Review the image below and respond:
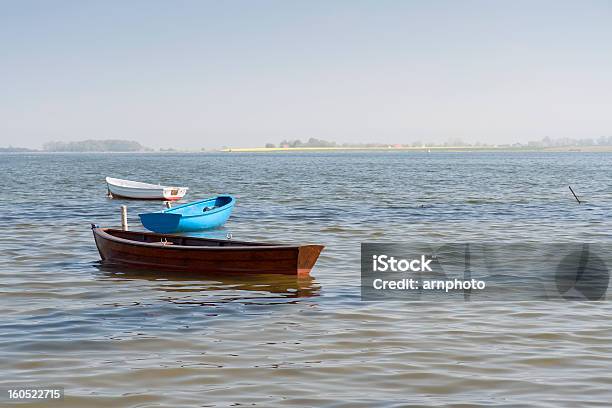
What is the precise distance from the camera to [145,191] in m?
50.2

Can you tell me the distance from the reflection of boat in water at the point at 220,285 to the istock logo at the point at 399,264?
3449 mm

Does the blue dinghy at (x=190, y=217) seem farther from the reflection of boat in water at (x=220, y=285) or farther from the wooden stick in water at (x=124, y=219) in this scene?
the reflection of boat in water at (x=220, y=285)

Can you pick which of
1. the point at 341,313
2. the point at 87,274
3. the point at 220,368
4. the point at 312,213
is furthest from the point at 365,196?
the point at 220,368

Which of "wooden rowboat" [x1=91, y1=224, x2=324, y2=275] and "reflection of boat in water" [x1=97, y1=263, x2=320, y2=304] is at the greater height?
"wooden rowboat" [x1=91, y1=224, x2=324, y2=275]

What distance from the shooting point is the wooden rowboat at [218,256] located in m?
17.7

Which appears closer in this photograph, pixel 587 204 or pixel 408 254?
pixel 408 254

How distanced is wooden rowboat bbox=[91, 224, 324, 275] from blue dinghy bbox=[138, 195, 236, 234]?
694 centimetres

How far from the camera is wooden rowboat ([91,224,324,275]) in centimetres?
1772

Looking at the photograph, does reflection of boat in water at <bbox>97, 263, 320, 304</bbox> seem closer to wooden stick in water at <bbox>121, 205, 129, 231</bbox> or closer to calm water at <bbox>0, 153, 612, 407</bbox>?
calm water at <bbox>0, 153, 612, 407</bbox>

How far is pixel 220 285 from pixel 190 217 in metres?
12.2

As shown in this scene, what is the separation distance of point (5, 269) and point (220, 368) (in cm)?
1138

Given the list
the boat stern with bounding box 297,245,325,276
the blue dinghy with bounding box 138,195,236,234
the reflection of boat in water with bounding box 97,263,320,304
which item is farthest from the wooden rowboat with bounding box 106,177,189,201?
the boat stern with bounding box 297,245,325,276

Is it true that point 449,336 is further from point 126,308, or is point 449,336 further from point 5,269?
point 5,269

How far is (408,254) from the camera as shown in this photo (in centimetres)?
2325
